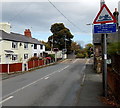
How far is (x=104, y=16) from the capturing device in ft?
29.5

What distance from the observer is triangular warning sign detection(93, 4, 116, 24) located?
8812 mm

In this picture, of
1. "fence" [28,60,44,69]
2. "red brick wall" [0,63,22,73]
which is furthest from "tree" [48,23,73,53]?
"red brick wall" [0,63,22,73]

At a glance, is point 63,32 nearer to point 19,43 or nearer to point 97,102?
point 19,43

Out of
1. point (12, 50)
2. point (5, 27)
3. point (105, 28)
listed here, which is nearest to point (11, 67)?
point (12, 50)

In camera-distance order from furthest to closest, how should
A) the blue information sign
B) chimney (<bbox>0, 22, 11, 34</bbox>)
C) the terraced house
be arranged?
chimney (<bbox>0, 22, 11, 34</bbox>), the terraced house, the blue information sign

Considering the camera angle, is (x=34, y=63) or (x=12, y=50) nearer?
(x=34, y=63)

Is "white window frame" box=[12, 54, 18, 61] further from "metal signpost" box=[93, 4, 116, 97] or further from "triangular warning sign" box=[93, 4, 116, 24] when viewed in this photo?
"triangular warning sign" box=[93, 4, 116, 24]

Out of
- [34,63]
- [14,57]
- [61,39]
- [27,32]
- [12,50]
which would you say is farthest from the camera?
[61,39]

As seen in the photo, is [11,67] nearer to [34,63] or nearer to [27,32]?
[34,63]

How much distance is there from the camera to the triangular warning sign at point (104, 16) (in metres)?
8.81

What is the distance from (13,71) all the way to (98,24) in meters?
18.4

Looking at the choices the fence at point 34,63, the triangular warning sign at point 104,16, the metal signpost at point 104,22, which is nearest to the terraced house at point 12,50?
the fence at point 34,63

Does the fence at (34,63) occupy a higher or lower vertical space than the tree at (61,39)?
lower

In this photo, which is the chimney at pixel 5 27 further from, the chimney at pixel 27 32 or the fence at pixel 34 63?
the chimney at pixel 27 32
